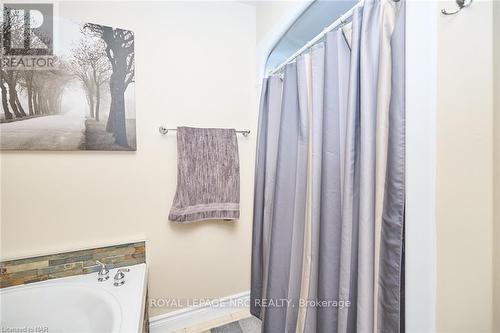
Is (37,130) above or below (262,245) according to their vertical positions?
above

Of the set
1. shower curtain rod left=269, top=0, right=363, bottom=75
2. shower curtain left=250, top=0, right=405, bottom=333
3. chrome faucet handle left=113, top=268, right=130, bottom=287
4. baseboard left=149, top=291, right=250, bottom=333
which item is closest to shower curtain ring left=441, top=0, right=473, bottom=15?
shower curtain left=250, top=0, right=405, bottom=333

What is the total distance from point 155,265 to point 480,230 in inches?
65.0

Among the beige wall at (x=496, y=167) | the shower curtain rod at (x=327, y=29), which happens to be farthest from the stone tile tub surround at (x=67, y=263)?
the beige wall at (x=496, y=167)

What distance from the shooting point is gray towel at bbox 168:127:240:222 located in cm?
150

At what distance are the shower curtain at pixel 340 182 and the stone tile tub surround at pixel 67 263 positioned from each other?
0.89 m

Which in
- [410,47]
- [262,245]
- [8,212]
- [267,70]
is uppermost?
[267,70]

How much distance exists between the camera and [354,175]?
3.00 feet

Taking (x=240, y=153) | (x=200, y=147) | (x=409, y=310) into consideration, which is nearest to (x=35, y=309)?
(x=200, y=147)

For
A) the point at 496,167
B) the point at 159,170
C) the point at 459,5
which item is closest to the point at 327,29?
the point at 459,5

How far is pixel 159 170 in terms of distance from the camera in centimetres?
150

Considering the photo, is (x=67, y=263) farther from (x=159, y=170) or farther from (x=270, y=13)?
(x=270, y=13)

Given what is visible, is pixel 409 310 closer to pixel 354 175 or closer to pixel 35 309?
pixel 354 175

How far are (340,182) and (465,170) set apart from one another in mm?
415

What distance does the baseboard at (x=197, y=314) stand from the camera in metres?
1.53
